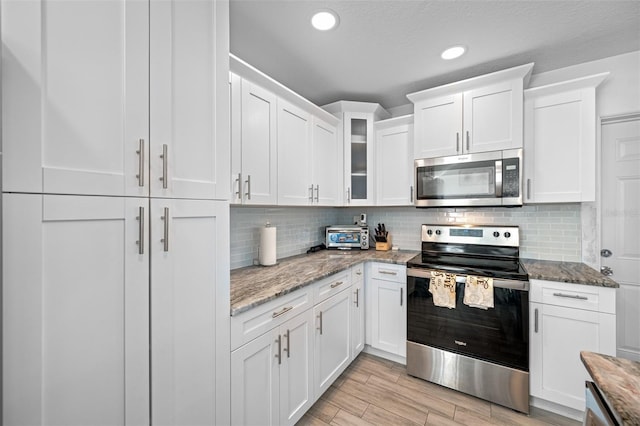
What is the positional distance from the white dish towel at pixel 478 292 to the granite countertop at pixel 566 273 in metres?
0.29

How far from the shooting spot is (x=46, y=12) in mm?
708

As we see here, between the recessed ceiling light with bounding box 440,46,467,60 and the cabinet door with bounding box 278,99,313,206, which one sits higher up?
the recessed ceiling light with bounding box 440,46,467,60

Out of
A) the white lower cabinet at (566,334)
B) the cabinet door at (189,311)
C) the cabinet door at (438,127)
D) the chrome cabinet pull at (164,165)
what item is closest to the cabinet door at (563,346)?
the white lower cabinet at (566,334)

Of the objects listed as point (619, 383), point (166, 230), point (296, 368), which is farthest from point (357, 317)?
point (166, 230)

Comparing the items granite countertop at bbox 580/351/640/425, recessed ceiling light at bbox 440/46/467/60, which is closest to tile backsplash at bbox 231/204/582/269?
recessed ceiling light at bbox 440/46/467/60

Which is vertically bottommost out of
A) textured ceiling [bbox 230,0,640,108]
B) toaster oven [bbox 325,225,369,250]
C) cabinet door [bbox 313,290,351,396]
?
cabinet door [bbox 313,290,351,396]

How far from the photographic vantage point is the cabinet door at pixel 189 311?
95cm

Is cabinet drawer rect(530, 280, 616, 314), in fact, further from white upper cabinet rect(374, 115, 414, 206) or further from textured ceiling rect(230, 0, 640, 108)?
textured ceiling rect(230, 0, 640, 108)

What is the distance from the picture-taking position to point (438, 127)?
97.5 inches

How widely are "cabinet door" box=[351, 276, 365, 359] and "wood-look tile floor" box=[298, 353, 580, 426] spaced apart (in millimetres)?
242

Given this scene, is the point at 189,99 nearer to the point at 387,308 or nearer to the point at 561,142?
the point at 387,308

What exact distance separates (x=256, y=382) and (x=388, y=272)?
149 cm

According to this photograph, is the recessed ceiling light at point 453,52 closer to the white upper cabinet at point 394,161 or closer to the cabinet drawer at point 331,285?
the white upper cabinet at point 394,161

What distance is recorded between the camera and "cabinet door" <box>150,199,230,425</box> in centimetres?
95
